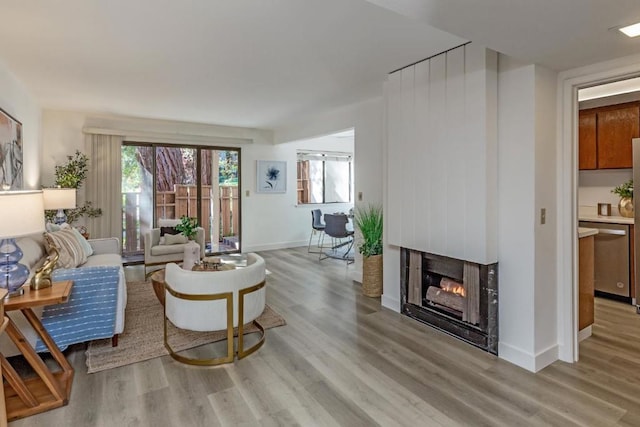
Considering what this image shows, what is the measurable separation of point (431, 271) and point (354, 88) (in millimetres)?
2233

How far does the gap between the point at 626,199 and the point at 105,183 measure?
275 inches

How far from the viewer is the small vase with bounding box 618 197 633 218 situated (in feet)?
13.3

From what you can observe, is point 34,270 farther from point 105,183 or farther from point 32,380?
point 105,183

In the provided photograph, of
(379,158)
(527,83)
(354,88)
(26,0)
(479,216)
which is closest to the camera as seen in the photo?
(26,0)

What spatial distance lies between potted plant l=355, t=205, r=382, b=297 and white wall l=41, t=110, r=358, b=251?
327cm

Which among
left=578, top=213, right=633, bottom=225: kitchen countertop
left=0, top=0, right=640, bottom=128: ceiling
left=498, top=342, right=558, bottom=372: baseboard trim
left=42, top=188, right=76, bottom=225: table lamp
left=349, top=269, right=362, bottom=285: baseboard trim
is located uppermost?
left=0, top=0, right=640, bottom=128: ceiling

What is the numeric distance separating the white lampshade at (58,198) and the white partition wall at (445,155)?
398 centimetres

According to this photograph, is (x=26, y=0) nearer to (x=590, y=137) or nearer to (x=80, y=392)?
(x=80, y=392)

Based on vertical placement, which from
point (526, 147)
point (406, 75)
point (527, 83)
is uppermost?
point (406, 75)

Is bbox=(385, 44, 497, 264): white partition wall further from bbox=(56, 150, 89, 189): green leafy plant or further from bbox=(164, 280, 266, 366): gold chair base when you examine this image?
bbox=(56, 150, 89, 189): green leafy plant

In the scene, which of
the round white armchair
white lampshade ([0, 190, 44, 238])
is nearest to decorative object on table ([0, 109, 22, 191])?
white lampshade ([0, 190, 44, 238])

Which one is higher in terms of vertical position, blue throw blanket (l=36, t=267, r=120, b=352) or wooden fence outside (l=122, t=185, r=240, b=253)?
wooden fence outside (l=122, t=185, r=240, b=253)

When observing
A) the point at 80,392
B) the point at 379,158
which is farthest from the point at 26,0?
the point at 379,158

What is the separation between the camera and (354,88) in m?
4.16
